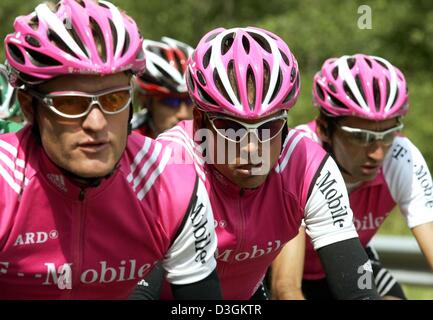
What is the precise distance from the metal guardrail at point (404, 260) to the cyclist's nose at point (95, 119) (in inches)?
242

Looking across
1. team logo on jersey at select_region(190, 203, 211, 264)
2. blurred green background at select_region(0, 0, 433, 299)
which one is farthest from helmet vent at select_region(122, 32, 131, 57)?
blurred green background at select_region(0, 0, 433, 299)

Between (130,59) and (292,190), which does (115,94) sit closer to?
(130,59)

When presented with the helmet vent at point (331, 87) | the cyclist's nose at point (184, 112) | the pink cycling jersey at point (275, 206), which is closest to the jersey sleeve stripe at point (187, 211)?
the pink cycling jersey at point (275, 206)

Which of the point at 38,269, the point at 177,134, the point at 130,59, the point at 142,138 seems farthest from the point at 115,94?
the point at 177,134

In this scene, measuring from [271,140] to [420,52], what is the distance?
48.2ft

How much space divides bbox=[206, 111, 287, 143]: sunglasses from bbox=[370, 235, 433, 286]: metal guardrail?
16.6 feet

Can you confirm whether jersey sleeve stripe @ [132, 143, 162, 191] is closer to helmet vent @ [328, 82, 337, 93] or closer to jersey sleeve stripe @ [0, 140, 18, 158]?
jersey sleeve stripe @ [0, 140, 18, 158]

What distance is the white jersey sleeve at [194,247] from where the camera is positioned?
12.6 ft

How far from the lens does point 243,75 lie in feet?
15.0

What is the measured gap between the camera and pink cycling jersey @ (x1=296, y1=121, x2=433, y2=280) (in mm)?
5645

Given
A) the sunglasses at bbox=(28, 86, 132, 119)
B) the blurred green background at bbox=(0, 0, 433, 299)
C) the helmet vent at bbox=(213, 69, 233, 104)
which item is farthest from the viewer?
the blurred green background at bbox=(0, 0, 433, 299)

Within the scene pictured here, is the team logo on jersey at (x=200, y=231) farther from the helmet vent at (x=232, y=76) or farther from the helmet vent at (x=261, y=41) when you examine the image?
the helmet vent at (x=261, y=41)
